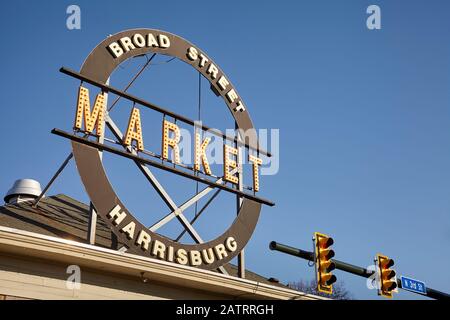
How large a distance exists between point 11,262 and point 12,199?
899 cm

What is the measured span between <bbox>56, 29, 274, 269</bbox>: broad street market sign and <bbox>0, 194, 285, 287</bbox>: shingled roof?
0.76m

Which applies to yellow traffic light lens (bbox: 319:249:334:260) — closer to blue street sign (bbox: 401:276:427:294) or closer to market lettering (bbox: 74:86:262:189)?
market lettering (bbox: 74:86:262:189)

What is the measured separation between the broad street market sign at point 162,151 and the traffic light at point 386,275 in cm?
531

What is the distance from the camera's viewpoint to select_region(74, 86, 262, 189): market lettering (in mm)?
13609

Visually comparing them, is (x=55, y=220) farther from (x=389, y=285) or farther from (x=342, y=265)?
(x=389, y=285)

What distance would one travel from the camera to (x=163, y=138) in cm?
1542

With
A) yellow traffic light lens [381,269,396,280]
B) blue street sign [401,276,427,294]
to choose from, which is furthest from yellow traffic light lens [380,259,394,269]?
blue street sign [401,276,427,294]

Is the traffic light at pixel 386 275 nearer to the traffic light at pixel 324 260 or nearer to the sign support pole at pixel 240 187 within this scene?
the traffic light at pixel 324 260

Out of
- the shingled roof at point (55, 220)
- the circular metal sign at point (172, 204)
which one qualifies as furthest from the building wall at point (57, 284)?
the shingled roof at point (55, 220)

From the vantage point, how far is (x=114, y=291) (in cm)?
1161

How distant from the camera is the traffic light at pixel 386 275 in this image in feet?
63.6

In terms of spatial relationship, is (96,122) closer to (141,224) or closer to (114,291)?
(141,224)

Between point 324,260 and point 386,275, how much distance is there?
11.8ft
